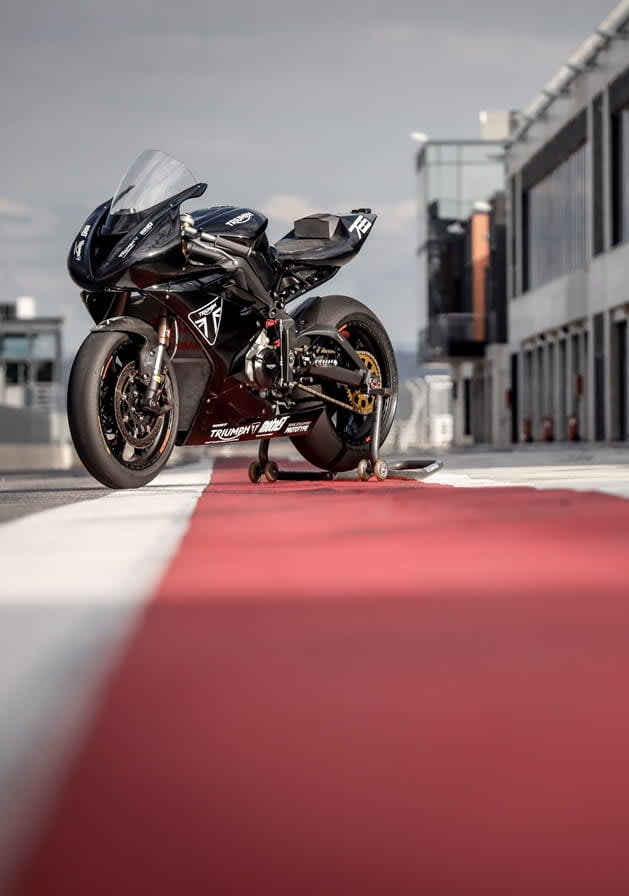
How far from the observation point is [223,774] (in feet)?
4.98

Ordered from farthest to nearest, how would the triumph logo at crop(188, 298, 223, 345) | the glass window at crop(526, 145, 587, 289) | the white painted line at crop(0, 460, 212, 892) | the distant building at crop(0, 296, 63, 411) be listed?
the distant building at crop(0, 296, 63, 411)
the glass window at crop(526, 145, 587, 289)
the triumph logo at crop(188, 298, 223, 345)
the white painted line at crop(0, 460, 212, 892)

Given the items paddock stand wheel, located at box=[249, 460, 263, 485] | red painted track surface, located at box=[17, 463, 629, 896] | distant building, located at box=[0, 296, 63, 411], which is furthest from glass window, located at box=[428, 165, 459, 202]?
red painted track surface, located at box=[17, 463, 629, 896]

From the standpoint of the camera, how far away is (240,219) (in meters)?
6.76

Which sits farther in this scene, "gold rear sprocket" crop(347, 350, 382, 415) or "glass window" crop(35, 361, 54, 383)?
"glass window" crop(35, 361, 54, 383)

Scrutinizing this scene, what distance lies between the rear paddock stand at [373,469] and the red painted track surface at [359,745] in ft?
14.2

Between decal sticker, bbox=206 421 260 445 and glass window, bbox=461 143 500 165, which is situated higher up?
glass window, bbox=461 143 500 165

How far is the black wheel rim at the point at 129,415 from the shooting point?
20.2ft

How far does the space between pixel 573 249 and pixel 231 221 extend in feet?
113

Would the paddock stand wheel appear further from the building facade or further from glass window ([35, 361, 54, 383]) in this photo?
glass window ([35, 361, 54, 383])

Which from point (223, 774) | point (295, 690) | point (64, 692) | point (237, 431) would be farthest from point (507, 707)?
point (237, 431)

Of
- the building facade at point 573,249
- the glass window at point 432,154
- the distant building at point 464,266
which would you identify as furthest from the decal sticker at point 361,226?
the glass window at point 432,154

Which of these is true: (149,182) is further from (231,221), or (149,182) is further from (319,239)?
(319,239)

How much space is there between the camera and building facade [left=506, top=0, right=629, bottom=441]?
33.5 metres

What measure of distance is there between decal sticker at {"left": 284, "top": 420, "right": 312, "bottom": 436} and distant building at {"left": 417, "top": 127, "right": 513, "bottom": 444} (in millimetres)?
47630
